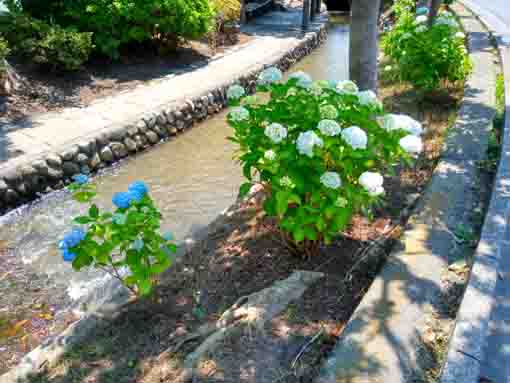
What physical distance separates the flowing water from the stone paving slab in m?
2.04

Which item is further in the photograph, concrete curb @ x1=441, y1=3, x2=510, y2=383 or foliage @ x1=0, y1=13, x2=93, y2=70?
foliage @ x1=0, y1=13, x2=93, y2=70

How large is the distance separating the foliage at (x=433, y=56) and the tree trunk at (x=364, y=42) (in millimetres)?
2577

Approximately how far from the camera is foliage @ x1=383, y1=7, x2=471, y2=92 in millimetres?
6934

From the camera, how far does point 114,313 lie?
11.7 ft

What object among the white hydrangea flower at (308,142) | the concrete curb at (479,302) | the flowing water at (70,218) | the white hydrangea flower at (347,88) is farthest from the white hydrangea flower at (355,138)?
the flowing water at (70,218)

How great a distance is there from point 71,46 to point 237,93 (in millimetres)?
6158

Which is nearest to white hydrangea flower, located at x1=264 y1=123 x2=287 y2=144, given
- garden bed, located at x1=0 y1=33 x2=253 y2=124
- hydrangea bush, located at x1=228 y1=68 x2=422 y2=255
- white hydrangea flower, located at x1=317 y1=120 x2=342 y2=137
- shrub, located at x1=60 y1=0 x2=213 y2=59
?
hydrangea bush, located at x1=228 y1=68 x2=422 y2=255

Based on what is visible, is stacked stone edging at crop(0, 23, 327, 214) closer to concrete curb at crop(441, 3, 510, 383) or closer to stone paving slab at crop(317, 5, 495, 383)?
stone paving slab at crop(317, 5, 495, 383)

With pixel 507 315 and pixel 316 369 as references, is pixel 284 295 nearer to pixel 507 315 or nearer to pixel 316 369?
pixel 316 369

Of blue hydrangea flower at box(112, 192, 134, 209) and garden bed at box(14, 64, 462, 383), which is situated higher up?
blue hydrangea flower at box(112, 192, 134, 209)

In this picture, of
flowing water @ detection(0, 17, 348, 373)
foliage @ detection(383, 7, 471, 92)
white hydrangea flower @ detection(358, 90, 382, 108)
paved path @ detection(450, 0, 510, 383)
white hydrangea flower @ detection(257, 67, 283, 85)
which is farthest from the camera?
foliage @ detection(383, 7, 471, 92)

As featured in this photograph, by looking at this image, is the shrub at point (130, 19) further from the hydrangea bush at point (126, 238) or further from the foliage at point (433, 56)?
the hydrangea bush at point (126, 238)

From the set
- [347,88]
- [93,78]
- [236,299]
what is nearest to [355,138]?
[347,88]

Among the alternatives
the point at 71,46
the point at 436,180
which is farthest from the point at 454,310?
the point at 71,46
